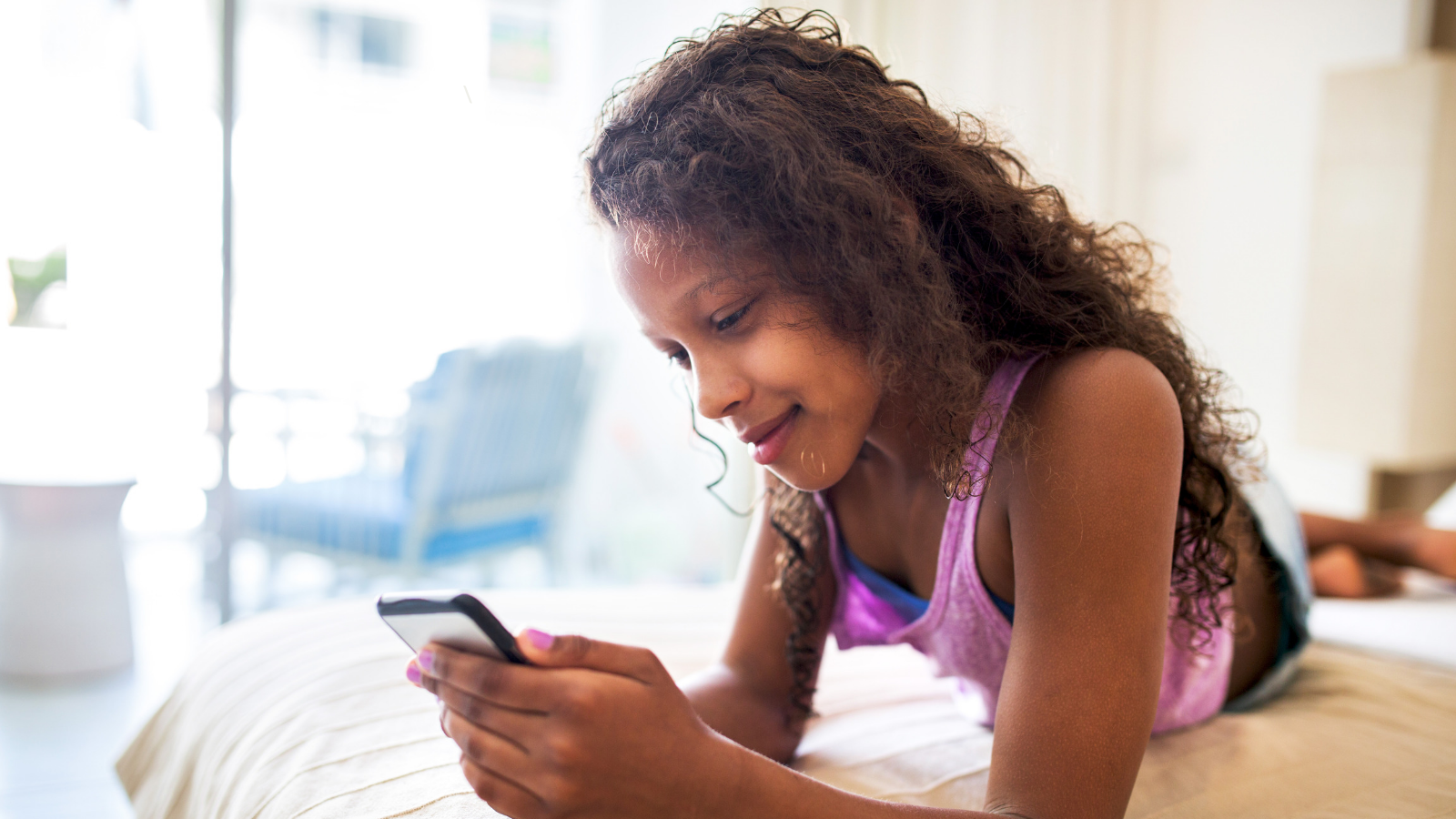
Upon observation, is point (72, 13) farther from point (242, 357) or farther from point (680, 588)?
point (680, 588)

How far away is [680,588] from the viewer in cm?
174

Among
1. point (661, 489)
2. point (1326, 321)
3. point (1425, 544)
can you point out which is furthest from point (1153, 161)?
point (661, 489)

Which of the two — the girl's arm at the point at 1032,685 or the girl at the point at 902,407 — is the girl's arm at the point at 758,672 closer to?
the girl at the point at 902,407

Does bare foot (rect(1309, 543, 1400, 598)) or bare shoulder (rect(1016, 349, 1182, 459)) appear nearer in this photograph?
bare shoulder (rect(1016, 349, 1182, 459))

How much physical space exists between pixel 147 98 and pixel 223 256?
1.71 meters

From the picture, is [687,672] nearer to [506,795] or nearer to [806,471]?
[806,471]

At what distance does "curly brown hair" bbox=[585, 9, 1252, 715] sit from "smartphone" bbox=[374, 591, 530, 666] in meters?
0.33

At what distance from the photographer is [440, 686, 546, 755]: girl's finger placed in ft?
2.02

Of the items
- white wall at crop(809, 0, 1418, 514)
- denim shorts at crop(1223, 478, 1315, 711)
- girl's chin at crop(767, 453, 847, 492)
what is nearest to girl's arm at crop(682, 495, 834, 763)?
girl's chin at crop(767, 453, 847, 492)

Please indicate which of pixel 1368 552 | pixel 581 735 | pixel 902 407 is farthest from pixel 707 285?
pixel 1368 552

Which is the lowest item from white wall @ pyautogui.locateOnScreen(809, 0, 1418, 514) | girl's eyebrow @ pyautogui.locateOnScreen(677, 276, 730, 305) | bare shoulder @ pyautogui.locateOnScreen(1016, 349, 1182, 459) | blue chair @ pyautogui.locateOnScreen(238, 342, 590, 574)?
blue chair @ pyautogui.locateOnScreen(238, 342, 590, 574)

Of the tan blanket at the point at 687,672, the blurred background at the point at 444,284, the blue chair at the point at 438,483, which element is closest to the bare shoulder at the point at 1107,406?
the tan blanket at the point at 687,672

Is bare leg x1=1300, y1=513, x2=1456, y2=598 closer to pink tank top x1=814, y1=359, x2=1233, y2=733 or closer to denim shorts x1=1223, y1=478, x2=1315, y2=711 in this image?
denim shorts x1=1223, y1=478, x2=1315, y2=711

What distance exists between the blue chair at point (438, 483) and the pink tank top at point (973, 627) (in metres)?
2.20
